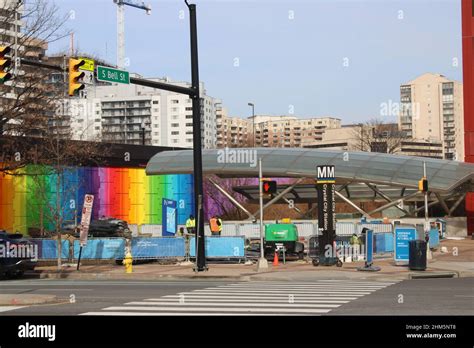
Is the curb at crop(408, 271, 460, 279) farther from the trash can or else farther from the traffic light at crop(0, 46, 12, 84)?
the traffic light at crop(0, 46, 12, 84)

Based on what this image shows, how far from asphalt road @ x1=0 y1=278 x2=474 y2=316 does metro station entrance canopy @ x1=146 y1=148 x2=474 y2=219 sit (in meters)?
32.0

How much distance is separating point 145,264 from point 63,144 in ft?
51.0

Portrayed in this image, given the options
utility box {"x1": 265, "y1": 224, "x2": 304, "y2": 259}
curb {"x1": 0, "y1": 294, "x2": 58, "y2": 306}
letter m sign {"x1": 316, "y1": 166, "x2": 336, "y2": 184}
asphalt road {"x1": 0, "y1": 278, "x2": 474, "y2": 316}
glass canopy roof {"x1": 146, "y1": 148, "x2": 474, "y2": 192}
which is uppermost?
glass canopy roof {"x1": 146, "y1": 148, "x2": 474, "y2": 192}

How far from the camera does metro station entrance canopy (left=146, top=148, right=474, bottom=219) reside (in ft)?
184

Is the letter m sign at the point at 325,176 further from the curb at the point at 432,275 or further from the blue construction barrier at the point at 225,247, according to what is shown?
the curb at the point at 432,275

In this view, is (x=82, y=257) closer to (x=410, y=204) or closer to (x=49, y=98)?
(x=49, y=98)

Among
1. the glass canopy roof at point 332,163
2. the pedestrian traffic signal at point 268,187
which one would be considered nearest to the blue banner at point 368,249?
the pedestrian traffic signal at point 268,187

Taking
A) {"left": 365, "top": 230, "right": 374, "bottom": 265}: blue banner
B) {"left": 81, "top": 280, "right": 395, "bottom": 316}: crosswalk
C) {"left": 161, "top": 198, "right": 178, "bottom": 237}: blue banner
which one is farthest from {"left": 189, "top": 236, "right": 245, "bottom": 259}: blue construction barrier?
{"left": 81, "top": 280, "right": 395, "bottom": 316}: crosswalk

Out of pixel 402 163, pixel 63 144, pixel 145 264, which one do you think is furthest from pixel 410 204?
pixel 145 264

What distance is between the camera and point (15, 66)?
72.6 feet

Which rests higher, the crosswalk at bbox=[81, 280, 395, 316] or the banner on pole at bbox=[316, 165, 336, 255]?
the banner on pole at bbox=[316, 165, 336, 255]

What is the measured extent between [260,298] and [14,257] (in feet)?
45.9

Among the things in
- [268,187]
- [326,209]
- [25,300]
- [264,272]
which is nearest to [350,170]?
[326,209]

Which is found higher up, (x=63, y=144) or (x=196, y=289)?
(x=63, y=144)
